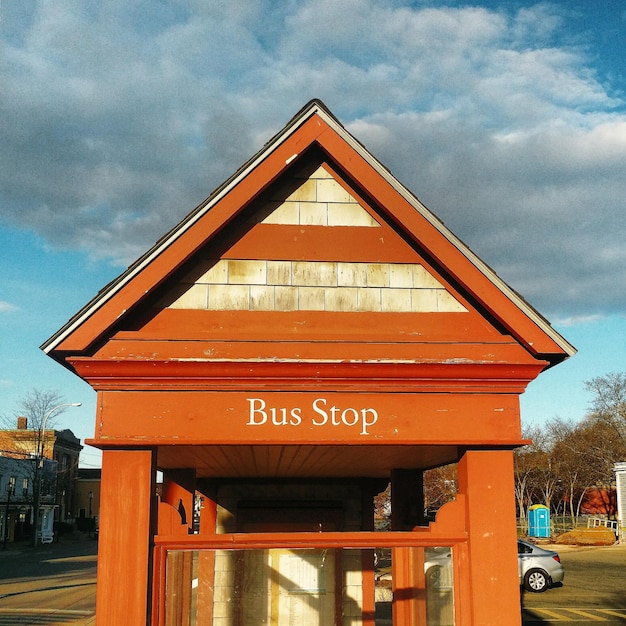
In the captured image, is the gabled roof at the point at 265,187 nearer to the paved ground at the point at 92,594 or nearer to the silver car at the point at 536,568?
the paved ground at the point at 92,594

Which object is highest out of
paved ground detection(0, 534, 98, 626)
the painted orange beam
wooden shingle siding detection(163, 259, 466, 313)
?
wooden shingle siding detection(163, 259, 466, 313)

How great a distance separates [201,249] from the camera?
5.37 metres

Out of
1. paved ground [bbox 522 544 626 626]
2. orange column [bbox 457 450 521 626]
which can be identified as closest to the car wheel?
paved ground [bbox 522 544 626 626]

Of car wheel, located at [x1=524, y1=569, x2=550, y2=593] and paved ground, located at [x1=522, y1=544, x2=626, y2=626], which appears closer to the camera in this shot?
paved ground, located at [x1=522, y1=544, x2=626, y2=626]

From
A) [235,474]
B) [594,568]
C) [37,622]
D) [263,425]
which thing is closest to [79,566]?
[37,622]

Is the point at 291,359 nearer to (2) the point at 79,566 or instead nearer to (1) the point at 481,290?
(1) the point at 481,290

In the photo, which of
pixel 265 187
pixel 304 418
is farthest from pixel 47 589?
pixel 265 187

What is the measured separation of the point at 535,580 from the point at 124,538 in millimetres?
20087

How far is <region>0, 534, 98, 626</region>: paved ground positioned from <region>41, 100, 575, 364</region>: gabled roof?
46.4 ft

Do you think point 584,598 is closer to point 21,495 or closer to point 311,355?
point 311,355

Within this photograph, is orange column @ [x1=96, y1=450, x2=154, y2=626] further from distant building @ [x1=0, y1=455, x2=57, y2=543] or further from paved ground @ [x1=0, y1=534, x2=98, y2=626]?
distant building @ [x1=0, y1=455, x2=57, y2=543]

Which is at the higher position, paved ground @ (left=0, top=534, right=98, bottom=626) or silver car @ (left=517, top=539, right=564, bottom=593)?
silver car @ (left=517, top=539, right=564, bottom=593)

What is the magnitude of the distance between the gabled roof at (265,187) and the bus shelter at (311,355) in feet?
0.04

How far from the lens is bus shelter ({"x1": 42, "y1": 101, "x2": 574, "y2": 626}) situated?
16.1 ft
